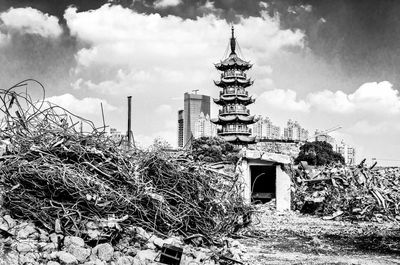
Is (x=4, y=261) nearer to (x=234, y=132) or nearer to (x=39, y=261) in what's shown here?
(x=39, y=261)

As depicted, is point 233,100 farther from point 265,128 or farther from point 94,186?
point 94,186

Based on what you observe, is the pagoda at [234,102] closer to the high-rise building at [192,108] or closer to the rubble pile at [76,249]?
the high-rise building at [192,108]

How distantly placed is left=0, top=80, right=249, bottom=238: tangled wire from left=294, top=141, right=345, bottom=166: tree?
37.0 m

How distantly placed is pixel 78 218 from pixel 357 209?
8131 millimetres

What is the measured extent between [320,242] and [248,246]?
4.38 feet

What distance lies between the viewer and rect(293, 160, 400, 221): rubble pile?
35.9 ft

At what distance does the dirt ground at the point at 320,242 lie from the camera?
5.99 meters

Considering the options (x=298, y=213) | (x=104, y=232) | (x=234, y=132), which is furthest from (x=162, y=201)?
(x=234, y=132)

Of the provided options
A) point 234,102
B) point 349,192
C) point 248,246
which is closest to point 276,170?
point 349,192

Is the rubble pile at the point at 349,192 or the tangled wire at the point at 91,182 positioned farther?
the rubble pile at the point at 349,192

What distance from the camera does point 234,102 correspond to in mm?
51094

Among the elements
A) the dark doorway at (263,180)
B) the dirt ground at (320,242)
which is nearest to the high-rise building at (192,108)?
the dark doorway at (263,180)

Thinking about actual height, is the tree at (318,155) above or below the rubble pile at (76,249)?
above

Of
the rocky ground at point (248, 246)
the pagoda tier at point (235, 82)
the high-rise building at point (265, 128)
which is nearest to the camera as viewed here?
the rocky ground at point (248, 246)
